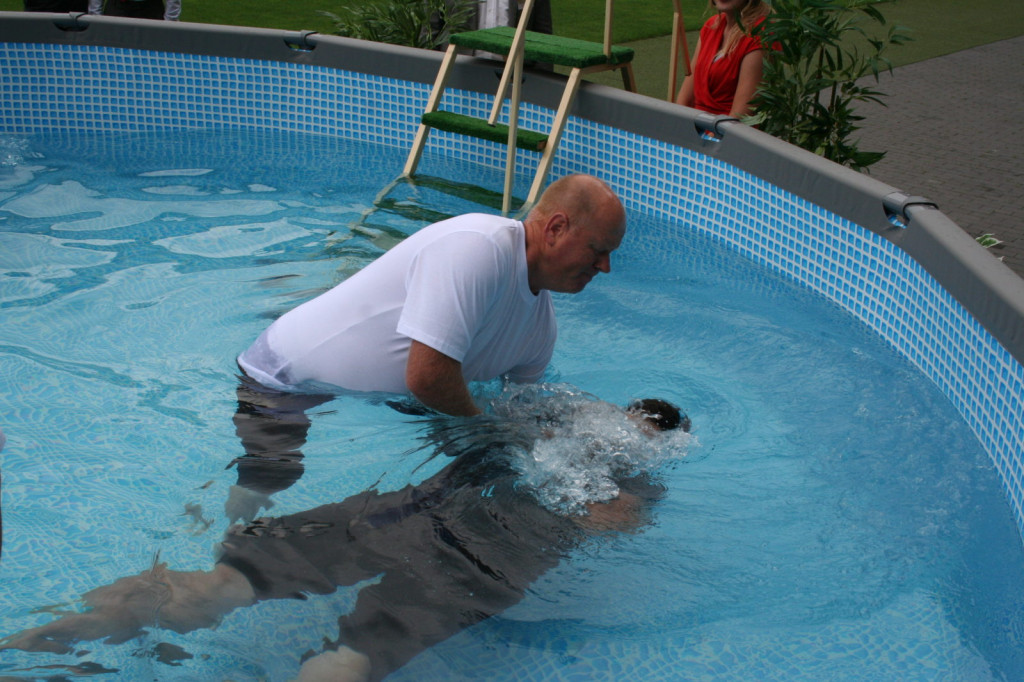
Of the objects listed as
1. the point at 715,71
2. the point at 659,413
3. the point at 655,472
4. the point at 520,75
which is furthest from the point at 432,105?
the point at 655,472

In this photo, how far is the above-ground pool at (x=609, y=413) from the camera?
2.77 meters

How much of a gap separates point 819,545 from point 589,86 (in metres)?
3.75

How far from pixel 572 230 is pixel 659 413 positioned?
91 cm

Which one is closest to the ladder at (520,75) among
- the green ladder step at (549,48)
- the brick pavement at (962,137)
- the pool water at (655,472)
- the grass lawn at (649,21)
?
the green ladder step at (549,48)

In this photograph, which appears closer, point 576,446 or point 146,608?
point 146,608

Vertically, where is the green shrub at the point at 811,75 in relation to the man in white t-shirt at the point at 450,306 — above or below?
above

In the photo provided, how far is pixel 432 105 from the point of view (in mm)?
6363

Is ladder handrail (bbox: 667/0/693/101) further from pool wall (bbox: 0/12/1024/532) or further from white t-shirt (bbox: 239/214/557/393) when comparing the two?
white t-shirt (bbox: 239/214/557/393)

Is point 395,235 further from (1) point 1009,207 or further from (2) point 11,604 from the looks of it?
(1) point 1009,207

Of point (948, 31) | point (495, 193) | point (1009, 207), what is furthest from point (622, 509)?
point (948, 31)

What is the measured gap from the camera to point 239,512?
2.96 meters

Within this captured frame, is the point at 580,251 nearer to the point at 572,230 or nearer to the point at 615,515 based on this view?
the point at 572,230

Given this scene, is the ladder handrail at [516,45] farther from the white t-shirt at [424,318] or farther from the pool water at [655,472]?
the white t-shirt at [424,318]

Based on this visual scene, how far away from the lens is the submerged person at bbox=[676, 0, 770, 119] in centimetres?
552
